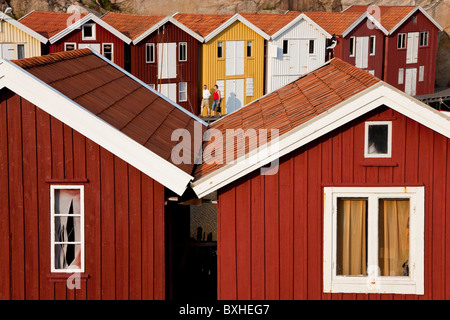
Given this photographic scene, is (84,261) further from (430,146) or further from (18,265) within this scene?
(430,146)

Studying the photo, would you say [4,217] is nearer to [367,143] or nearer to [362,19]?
[367,143]

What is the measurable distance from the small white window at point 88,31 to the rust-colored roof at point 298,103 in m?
34.9

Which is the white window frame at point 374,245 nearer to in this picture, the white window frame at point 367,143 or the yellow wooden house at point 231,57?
the white window frame at point 367,143

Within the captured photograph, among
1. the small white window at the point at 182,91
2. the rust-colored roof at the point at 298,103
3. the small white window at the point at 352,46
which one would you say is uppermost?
the small white window at the point at 352,46

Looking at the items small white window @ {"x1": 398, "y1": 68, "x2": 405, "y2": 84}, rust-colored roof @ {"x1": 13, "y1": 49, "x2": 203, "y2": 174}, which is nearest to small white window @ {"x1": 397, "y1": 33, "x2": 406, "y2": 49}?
small white window @ {"x1": 398, "y1": 68, "x2": 405, "y2": 84}

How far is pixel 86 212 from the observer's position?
35.8 ft

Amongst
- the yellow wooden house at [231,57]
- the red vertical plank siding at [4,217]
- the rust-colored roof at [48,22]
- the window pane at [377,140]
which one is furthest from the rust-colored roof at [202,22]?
the window pane at [377,140]

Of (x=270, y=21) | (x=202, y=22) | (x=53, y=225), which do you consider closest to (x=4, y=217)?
(x=53, y=225)

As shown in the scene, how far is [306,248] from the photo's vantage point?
1084 cm

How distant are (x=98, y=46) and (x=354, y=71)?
125 ft

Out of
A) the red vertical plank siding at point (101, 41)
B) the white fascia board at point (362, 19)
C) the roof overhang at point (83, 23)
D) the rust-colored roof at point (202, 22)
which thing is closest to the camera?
the roof overhang at point (83, 23)

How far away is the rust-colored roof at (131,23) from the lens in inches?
1954

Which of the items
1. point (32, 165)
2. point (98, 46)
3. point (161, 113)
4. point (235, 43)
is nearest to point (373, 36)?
point (235, 43)

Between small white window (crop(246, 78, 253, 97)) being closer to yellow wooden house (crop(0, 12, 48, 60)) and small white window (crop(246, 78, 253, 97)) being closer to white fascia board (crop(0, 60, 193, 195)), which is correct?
yellow wooden house (crop(0, 12, 48, 60))
